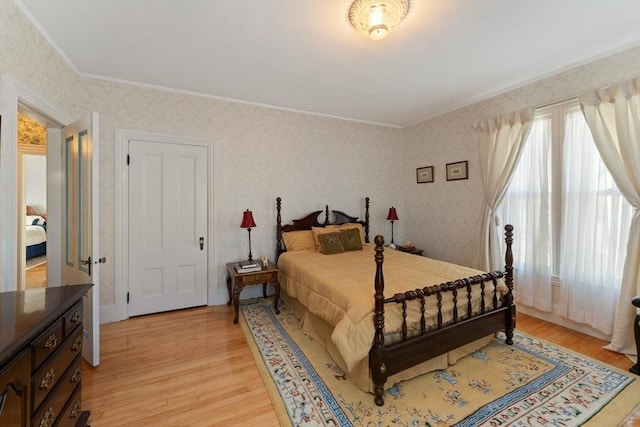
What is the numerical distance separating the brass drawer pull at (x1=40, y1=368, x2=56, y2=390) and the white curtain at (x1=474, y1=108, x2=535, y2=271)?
4139 millimetres

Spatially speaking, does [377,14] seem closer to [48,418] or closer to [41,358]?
[41,358]

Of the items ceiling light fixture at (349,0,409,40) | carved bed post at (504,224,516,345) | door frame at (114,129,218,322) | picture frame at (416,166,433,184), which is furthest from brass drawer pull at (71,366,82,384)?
picture frame at (416,166,433,184)

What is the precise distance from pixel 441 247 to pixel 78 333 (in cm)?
445

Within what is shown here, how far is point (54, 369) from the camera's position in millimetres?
1268

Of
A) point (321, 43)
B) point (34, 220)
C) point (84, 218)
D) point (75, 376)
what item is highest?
point (321, 43)

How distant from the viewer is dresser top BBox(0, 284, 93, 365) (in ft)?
3.12

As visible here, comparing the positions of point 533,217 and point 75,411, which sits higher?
point 533,217

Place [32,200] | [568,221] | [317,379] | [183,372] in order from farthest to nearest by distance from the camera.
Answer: [32,200], [568,221], [183,372], [317,379]

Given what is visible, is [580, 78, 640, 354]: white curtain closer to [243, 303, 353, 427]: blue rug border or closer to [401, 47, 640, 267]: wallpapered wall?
[401, 47, 640, 267]: wallpapered wall

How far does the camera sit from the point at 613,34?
236cm

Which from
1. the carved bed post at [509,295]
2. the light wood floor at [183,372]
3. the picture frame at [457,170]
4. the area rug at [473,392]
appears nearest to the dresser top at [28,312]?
the light wood floor at [183,372]

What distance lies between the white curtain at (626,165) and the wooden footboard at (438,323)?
0.95 m

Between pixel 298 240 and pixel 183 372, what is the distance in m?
2.10

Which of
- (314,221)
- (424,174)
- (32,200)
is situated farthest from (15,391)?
(32,200)
